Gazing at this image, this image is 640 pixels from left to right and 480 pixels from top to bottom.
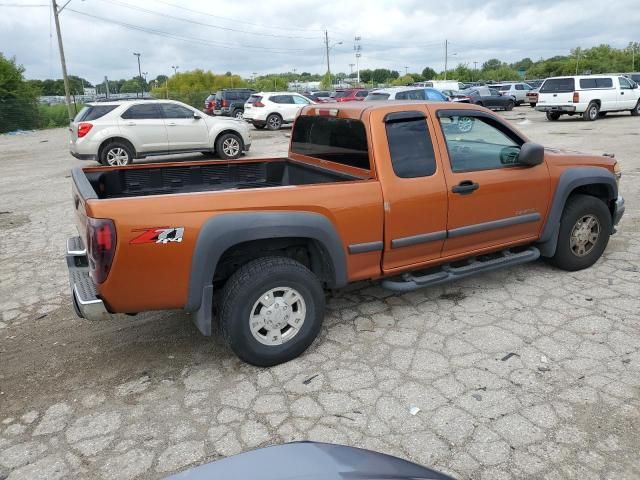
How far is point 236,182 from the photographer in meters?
4.87

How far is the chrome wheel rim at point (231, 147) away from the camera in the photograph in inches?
511

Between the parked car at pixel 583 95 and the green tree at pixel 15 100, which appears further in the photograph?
the green tree at pixel 15 100

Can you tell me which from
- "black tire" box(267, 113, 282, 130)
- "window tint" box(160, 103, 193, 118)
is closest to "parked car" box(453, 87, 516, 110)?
"black tire" box(267, 113, 282, 130)

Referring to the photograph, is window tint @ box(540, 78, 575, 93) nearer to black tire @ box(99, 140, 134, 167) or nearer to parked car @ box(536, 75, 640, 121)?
parked car @ box(536, 75, 640, 121)

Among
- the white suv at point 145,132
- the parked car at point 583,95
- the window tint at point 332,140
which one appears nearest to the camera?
the window tint at point 332,140

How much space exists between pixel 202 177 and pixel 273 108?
1713 cm

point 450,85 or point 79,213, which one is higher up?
point 450,85

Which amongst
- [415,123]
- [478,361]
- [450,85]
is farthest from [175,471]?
[450,85]

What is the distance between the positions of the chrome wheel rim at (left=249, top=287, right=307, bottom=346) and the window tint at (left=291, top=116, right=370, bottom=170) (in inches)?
44.6

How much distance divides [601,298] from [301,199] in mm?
2822

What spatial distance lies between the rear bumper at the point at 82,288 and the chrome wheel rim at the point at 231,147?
961 cm

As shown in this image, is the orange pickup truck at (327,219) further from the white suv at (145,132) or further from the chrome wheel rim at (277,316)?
the white suv at (145,132)

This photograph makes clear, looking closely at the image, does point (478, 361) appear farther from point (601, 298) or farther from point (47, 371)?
point (47, 371)

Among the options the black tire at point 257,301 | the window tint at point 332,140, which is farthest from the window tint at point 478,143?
the black tire at point 257,301
